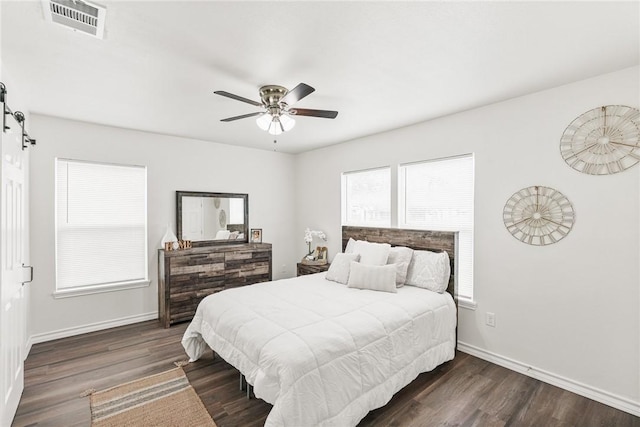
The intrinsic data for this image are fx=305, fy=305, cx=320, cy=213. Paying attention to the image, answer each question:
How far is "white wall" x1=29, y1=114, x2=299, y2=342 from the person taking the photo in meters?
3.42

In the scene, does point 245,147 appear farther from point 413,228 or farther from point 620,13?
point 620,13

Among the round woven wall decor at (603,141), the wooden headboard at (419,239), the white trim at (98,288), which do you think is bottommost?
the white trim at (98,288)

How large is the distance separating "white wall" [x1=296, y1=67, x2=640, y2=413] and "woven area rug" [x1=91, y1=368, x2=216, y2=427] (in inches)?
105

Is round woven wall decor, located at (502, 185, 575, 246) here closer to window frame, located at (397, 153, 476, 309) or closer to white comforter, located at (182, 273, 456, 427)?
window frame, located at (397, 153, 476, 309)

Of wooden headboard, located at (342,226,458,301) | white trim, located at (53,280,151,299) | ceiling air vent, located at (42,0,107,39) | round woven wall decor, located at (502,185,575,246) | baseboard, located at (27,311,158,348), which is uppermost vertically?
ceiling air vent, located at (42,0,107,39)

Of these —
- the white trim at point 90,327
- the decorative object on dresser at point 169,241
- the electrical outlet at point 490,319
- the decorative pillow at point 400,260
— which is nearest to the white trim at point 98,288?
the white trim at point 90,327

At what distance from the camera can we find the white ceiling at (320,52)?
1.63 m

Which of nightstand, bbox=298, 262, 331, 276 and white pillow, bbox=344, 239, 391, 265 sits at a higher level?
white pillow, bbox=344, 239, 391, 265

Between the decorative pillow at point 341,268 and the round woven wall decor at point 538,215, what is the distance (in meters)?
1.63

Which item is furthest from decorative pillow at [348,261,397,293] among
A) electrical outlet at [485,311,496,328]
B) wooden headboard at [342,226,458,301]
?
electrical outlet at [485,311,496,328]

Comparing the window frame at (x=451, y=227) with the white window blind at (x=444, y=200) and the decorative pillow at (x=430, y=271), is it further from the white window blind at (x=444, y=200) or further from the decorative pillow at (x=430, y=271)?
the decorative pillow at (x=430, y=271)

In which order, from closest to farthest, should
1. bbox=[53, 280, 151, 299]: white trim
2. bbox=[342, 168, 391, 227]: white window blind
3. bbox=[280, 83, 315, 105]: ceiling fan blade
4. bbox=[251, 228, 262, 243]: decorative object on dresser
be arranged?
1. bbox=[280, 83, 315, 105]: ceiling fan blade
2. bbox=[53, 280, 151, 299]: white trim
3. bbox=[342, 168, 391, 227]: white window blind
4. bbox=[251, 228, 262, 243]: decorative object on dresser

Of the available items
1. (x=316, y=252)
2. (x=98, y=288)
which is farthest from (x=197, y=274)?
(x=316, y=252)

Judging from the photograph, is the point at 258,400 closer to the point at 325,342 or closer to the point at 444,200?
the point at 325,342
